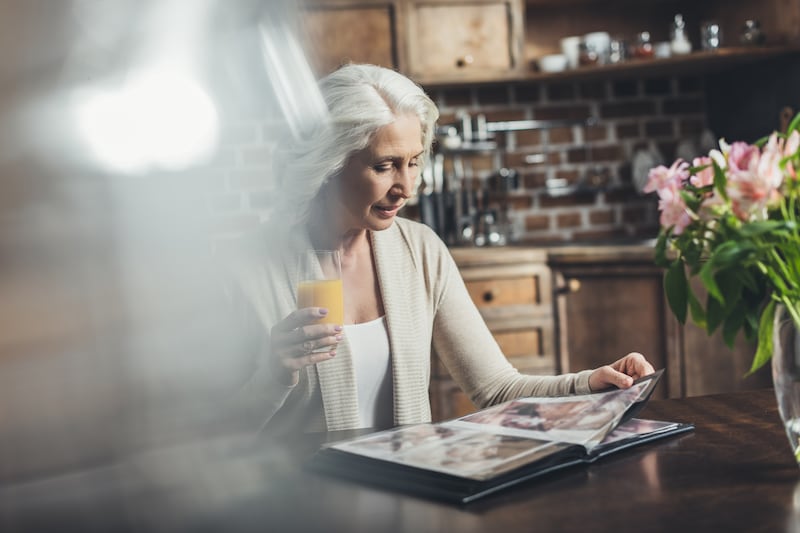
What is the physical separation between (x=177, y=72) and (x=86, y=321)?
1.07 metres

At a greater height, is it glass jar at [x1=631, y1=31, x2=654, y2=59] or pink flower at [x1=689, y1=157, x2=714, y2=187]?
glass jar at [x1=631, y1=31, x2=654, y2=59]

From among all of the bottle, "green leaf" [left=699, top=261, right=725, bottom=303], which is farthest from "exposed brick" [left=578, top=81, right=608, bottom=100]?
"green leaf" [left=699, top=261, right=725, bottom=303]

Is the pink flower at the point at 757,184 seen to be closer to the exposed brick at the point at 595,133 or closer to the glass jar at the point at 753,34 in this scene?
the glass jar at the point at 753,34

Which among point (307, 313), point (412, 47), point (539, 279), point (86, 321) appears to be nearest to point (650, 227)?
point (539, 279)

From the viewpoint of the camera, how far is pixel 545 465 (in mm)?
947

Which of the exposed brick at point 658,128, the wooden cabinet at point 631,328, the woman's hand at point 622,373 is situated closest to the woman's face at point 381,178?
the woman's hand at point 622,373

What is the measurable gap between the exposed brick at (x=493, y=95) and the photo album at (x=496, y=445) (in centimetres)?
251

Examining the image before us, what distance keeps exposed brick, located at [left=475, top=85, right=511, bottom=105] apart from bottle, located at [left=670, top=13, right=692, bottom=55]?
64 centimetres

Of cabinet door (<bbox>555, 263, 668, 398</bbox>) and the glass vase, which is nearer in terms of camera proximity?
the glass vase

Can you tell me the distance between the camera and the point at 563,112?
3576mm

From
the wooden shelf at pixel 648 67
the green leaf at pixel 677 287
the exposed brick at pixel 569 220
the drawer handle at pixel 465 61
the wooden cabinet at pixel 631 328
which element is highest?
the drawer handle at pixel 465 61

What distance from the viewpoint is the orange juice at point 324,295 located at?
1.35 metres

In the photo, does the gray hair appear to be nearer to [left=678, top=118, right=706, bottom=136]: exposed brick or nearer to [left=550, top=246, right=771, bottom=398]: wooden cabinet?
[left=550, top=246, right=771, bottom=398]: wooden cabinet

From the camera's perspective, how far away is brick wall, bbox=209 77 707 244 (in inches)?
140
